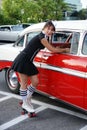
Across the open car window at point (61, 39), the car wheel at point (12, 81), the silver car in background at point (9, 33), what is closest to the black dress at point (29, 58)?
the open car window at point (61, 39)

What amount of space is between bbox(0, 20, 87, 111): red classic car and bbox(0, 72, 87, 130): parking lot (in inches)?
12.8

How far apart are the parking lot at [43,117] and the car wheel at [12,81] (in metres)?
0.37

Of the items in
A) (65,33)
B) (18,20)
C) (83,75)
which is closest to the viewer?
(83,75)

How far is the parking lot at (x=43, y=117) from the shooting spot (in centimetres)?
584

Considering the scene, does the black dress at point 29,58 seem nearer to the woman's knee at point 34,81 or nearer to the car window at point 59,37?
the woman's knee at point 34,81

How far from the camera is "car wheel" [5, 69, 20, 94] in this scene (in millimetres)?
7848

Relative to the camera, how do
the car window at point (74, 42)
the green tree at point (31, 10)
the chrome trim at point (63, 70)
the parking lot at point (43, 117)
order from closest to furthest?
the chrome trim at point (63, 70)
the parking lot at point (43, 117)
the car window at point (74, 42)
the green tree at point (31, 10)

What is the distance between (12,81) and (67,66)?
2308 millimetres

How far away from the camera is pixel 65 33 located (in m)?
6.54

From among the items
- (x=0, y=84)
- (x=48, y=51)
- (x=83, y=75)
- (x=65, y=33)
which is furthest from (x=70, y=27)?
(x=0, y=84)

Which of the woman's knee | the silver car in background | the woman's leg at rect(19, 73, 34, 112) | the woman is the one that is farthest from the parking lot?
the silver car in background

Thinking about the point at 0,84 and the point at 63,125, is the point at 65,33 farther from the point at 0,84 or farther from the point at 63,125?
the point at 0,84

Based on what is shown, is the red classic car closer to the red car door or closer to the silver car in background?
the red car door

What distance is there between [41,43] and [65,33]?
63cm
